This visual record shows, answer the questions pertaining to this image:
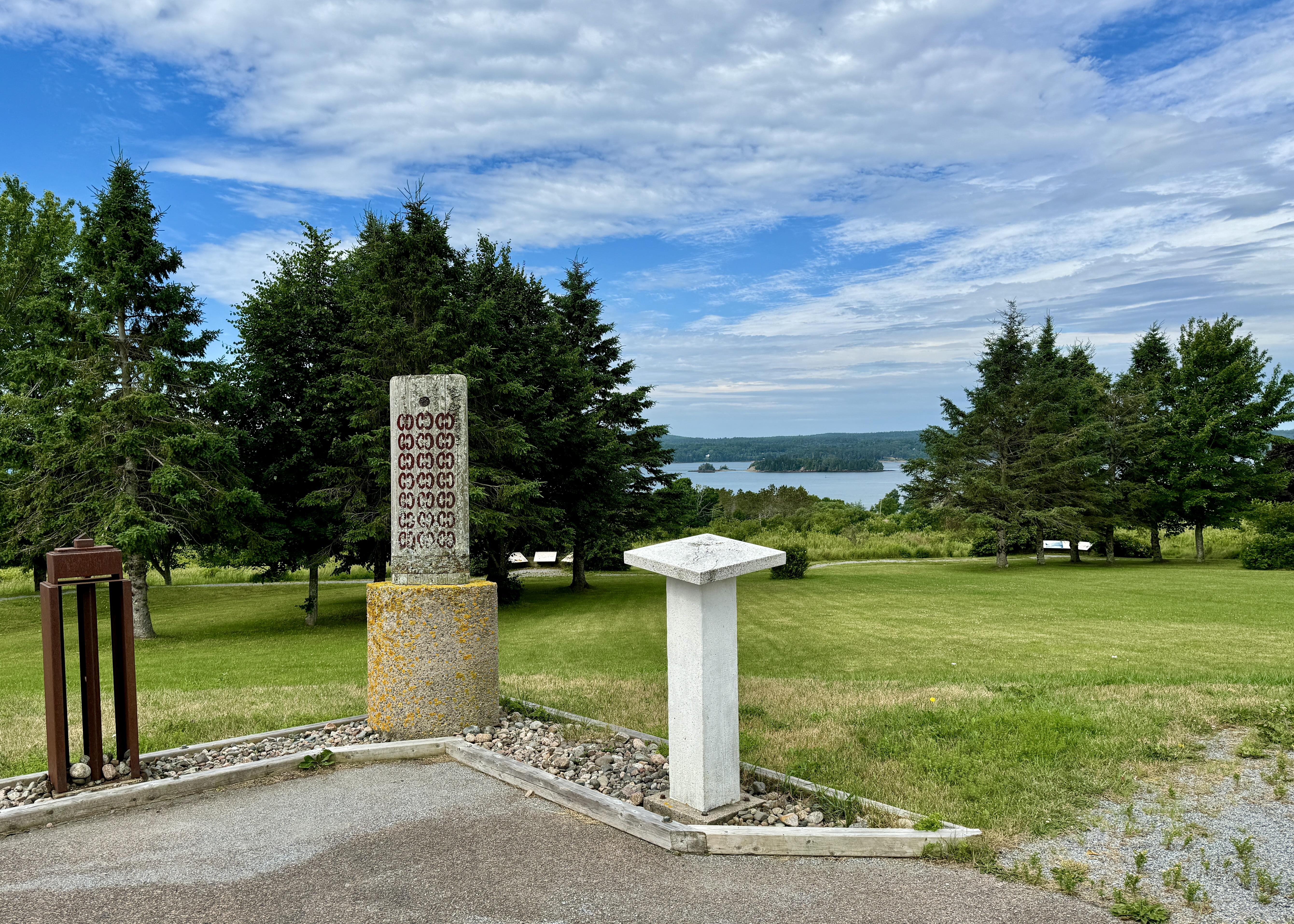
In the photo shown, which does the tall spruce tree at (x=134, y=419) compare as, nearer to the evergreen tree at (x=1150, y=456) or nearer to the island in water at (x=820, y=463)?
the evergreen tree at (x=1150, y=456)

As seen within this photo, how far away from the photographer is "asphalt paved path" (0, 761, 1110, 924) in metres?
3.62

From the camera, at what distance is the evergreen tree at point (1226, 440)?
31.1 meters

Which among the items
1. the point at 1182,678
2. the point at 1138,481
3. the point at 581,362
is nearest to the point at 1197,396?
the point at 1138,481

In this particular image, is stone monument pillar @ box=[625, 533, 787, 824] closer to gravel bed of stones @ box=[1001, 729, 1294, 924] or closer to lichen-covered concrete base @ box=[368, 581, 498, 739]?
gravel bed of stones @ box=[1001, 729, 1294, 924]

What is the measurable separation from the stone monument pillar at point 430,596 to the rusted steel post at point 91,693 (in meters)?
1.74

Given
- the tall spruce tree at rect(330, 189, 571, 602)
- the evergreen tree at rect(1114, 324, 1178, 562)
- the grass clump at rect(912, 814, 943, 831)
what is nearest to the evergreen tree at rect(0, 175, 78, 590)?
the tall spruce tree at rect(330, 189, 571, 602)

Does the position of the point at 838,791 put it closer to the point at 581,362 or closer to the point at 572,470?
the point at 572,470

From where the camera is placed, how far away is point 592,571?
35.1 m

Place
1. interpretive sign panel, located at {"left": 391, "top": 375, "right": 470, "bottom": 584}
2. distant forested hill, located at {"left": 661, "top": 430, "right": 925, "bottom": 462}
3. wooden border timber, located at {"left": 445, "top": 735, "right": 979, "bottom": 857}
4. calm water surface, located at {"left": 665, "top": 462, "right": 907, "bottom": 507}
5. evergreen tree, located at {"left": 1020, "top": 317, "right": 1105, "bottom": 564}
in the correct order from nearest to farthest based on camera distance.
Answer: wooden border timber, located at {"left": 445, "top": 735, "right": 979, "bottom": 857} → interpretive sign panel, located at {"left": 391, "top": 375, "right": 470, "bottom": 584} → evergreen tree, located at {"left": 1020, "top": 317, "right": 1105, "bottom": 564} → calm water surface, located at {"left": 665, "top": 462, "right": 907, "bottom": 507} → distant forested hill, located at {"left": 661, "top": 430, "right": 925, "bottom": 462}

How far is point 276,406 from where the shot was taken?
19125 mm

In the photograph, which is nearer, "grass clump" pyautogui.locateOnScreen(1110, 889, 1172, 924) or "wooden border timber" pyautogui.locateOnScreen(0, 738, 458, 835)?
"grass clump" pyautogui.locateOnScreen(1110, 889, 1172, 924)

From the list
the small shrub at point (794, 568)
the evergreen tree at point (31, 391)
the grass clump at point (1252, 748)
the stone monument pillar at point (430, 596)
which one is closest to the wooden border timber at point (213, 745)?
the stone monument pillar at point (430, 596)

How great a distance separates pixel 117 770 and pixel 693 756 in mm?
3715

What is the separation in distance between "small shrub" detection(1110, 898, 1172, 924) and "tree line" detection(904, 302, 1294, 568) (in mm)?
28094
